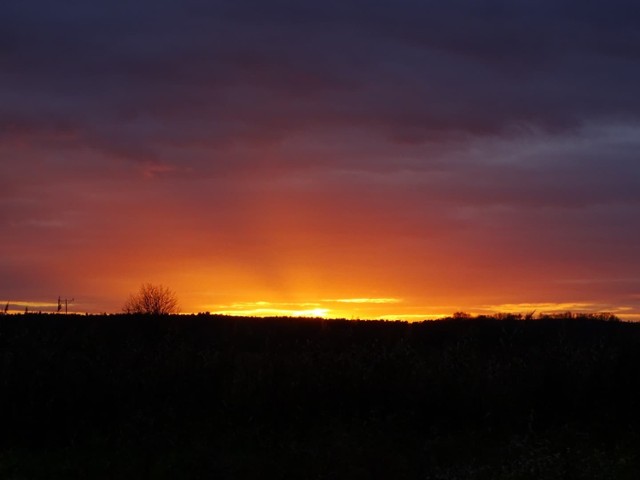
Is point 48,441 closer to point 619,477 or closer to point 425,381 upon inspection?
point 425,381

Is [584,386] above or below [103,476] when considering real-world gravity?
above

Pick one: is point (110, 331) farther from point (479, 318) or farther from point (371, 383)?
point (371, 383)

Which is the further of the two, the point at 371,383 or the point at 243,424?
the point at 371,383

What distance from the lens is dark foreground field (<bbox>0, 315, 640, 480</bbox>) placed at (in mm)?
14789

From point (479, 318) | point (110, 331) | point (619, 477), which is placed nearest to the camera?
point (619, 477)

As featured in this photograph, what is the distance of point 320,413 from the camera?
728 inches

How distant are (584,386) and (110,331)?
27702mm

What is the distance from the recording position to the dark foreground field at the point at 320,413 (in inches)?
582

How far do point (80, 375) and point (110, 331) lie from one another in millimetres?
21292

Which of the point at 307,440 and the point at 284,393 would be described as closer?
the point at 307,440

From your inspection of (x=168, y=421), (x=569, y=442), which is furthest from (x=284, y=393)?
(x=569, y=442)

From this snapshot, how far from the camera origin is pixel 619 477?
1324cm

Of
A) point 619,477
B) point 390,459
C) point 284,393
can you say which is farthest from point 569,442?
point 284,393

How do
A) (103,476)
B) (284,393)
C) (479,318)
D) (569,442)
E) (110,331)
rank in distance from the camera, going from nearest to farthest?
(103,476) → (569,442) → (284,393) → (110,331) → (479,318)
